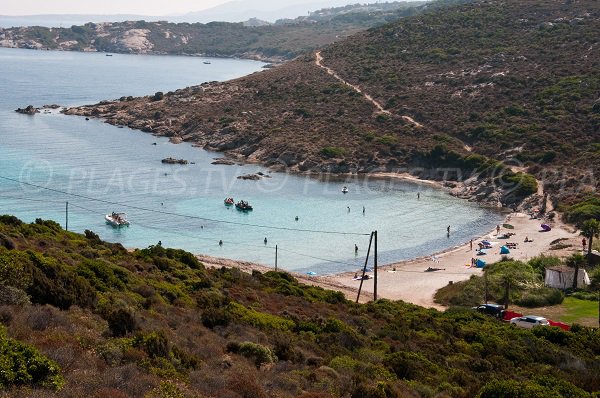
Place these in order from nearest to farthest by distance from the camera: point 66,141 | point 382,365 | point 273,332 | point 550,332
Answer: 1. point 382,365
2. point 273,332
3. point 550,332
4. point 66,141

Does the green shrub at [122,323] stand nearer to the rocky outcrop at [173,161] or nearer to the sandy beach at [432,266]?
the sandy beach at [432,266]

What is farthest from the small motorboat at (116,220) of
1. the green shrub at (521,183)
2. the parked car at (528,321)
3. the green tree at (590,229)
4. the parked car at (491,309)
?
the green shrub at (521,183)

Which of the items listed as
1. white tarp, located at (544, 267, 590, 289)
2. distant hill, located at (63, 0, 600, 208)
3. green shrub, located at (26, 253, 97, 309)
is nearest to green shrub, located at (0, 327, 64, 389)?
green shrub, located at (26, 253, 97, 309)

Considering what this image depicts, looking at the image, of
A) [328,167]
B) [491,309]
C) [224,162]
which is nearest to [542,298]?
[491,309]

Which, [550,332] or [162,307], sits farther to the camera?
[550,332]

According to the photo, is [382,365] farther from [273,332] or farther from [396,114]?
[396,114]

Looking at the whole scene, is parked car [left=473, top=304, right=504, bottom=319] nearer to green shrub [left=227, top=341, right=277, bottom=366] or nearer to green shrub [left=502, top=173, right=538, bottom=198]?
green shrub [left=227, top=341, right=277, bottom=366]

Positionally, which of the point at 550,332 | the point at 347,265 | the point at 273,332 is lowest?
the point at 347,265

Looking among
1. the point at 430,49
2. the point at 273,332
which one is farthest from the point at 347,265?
the point at 430,49
